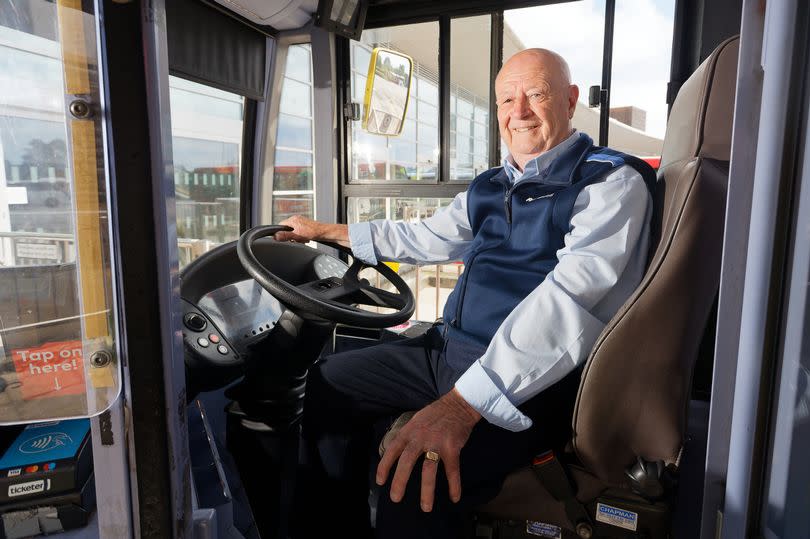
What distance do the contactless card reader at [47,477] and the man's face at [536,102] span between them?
3.94 feet

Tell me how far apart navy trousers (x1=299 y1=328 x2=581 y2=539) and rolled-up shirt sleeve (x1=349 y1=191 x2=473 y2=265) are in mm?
313

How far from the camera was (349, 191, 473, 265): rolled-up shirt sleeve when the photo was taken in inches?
64.6

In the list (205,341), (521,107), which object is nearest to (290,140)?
(521,107)

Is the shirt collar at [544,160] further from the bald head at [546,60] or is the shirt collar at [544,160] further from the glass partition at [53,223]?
the glass partition at [53,223]

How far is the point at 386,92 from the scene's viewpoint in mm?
3059

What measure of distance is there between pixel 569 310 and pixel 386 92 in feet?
7.68

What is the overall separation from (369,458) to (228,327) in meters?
0.50

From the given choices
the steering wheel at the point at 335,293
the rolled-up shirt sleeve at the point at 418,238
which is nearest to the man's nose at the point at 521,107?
the rolled-up shirt sleeve at the point at 418,238

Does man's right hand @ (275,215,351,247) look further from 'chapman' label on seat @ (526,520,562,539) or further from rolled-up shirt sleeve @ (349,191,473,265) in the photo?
'chapman' label on seat @ (526,520,562,539)

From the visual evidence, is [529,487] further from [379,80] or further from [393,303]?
[379,80]

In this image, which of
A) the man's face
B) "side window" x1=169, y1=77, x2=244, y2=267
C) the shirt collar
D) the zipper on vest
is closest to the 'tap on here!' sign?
the zipper on vest

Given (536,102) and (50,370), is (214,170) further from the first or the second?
(50,370)

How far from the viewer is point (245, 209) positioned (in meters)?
3.14

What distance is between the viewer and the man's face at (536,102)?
139cm
